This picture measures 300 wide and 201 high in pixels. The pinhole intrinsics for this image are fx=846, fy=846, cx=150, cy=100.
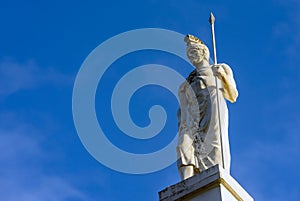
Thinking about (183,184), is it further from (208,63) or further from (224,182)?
(208,63)

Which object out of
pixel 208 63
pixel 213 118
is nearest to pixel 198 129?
pixel 213 118

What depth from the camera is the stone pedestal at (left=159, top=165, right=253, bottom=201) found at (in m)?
10.4

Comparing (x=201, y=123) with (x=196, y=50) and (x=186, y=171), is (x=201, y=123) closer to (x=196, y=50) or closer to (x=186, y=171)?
(x=186, y=171)

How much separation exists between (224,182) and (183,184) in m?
0.58

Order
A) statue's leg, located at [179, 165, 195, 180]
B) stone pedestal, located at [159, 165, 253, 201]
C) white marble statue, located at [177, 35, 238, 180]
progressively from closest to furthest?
stone pedestal, located at [159, 165, 253, 201], statue's leg, located at [179, 165, 195, 180], white marble statue, located at [177, 35, 238, 180]

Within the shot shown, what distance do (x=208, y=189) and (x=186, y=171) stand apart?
0.97m

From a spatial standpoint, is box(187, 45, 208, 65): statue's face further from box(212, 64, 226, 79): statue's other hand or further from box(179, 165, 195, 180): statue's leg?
box(179, 165, 195, 180): statue's leg

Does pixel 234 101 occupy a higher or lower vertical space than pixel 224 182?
higher

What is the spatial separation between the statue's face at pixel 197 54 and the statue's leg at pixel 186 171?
1864 mm

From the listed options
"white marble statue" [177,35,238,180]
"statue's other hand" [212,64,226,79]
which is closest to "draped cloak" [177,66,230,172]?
"white marble statue" [177,35,238,180]

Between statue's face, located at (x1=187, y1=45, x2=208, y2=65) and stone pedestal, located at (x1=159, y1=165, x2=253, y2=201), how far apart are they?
2.48 meters

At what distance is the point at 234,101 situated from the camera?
12.2 m

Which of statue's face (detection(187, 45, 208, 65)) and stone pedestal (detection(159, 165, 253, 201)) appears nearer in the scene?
stone pedestal (detection(159, 165, 253, 201))

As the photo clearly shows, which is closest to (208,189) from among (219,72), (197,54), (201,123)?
(201,123)
